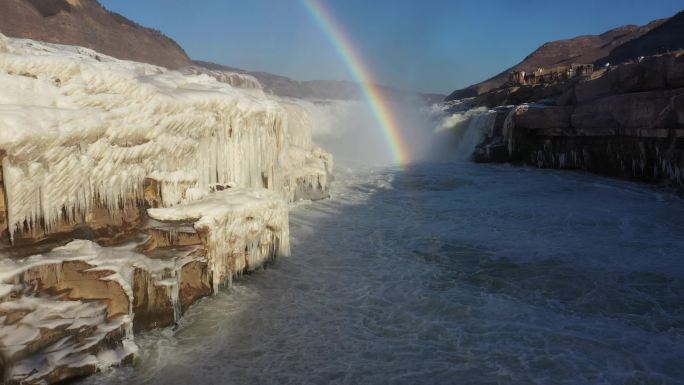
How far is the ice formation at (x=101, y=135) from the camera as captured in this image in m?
4.21

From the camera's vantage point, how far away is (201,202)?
581 cm

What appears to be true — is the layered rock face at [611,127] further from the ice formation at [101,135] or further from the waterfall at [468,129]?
the ice formation at [101,135]

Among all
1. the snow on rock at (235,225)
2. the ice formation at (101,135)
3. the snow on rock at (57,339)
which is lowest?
the snow on rock at (57,339)

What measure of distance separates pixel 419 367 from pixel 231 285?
109 inches

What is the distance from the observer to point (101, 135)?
15.7 ft

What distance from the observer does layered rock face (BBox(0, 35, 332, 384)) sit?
397 centimetres

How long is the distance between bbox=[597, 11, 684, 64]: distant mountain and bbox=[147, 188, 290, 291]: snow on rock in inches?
1930

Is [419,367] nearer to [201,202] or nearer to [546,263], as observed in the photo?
[201,202]

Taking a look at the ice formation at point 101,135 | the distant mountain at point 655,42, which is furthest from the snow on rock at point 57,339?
the distant mountain at point 655,42

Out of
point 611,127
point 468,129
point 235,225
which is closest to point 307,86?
point 468,129

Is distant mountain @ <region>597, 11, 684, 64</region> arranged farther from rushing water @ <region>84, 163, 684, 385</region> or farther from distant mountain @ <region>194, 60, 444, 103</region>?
rushing water @ <region>84, 163, 684, 385</region>

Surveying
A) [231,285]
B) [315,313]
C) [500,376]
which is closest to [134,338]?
[231,285]

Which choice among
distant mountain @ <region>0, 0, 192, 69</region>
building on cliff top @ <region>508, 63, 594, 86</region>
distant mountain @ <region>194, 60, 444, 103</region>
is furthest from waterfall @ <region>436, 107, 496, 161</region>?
distant mountain @ <region>194, 60, 444, 103</region>

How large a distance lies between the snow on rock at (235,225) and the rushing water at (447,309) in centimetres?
30
